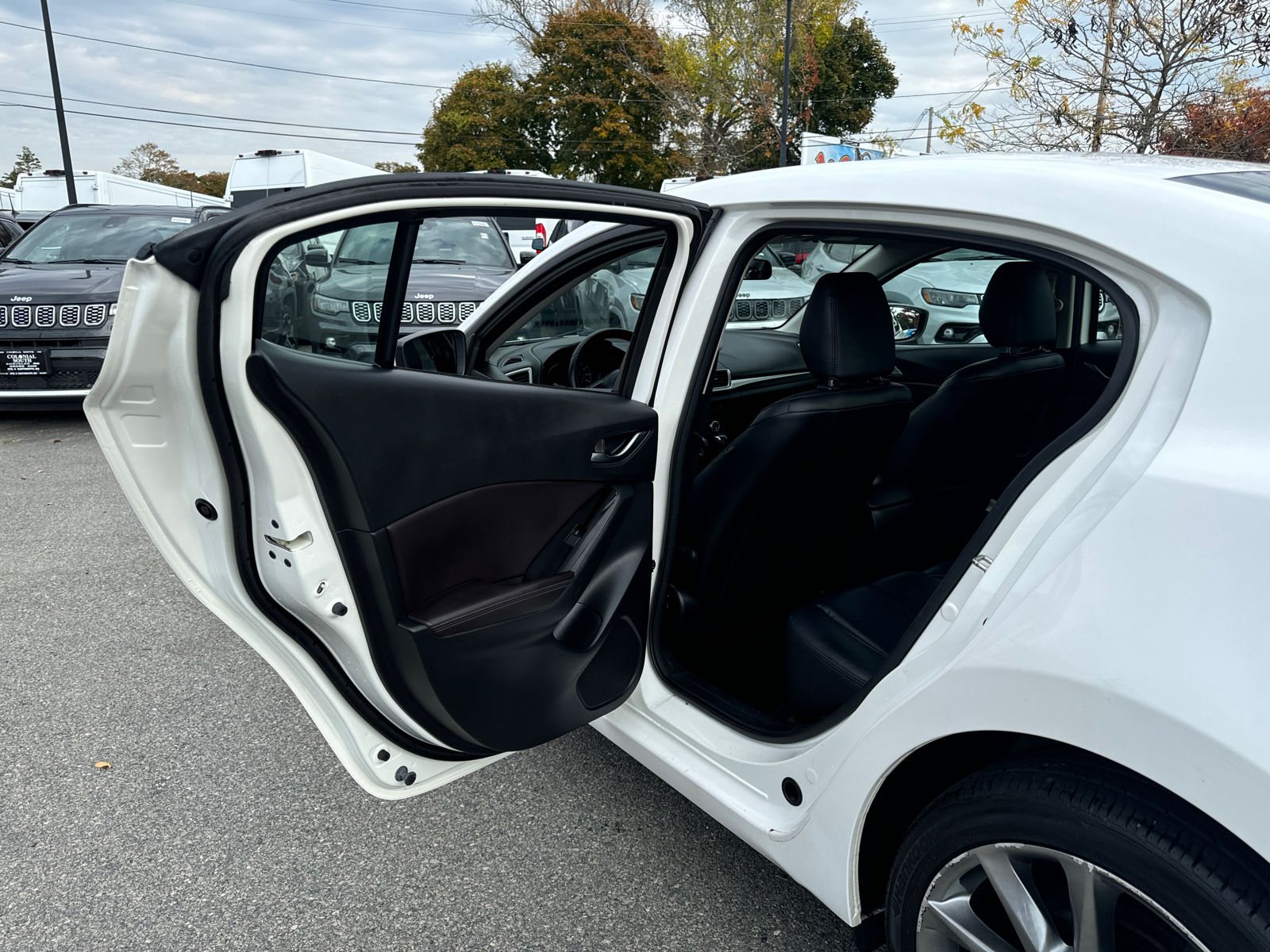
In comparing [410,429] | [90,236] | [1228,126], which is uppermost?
[1228,126]

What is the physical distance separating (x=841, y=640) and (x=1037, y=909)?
0.65m

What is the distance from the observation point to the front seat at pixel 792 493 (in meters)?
1.99

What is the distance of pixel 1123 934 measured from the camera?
3.86 feet

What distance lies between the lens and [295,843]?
7.07 feet

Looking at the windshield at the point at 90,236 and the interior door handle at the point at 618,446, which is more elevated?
the windshield at the point at 90,236

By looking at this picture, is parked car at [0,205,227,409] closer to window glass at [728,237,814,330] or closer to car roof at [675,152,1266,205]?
window glass at [728,237,814,330]

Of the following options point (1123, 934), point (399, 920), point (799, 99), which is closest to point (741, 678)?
point (399, 920)

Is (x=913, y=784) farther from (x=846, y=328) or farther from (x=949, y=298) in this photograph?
(x=949, y=298)

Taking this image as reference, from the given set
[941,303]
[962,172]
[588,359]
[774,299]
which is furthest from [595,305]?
[941,303]

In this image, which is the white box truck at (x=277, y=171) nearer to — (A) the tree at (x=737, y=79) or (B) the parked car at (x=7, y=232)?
(B) the parked car at (x=7, y=232)

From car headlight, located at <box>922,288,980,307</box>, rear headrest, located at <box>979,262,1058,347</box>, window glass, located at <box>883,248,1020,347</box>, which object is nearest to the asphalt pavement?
rear headrest, located at <box>979,262,1058,347</box>

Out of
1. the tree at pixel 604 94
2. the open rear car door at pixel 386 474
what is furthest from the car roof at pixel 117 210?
the tree at pixel 604 94

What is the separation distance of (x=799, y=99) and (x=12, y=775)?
3735 cm

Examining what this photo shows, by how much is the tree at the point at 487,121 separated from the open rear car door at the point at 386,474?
40216 millimetres
